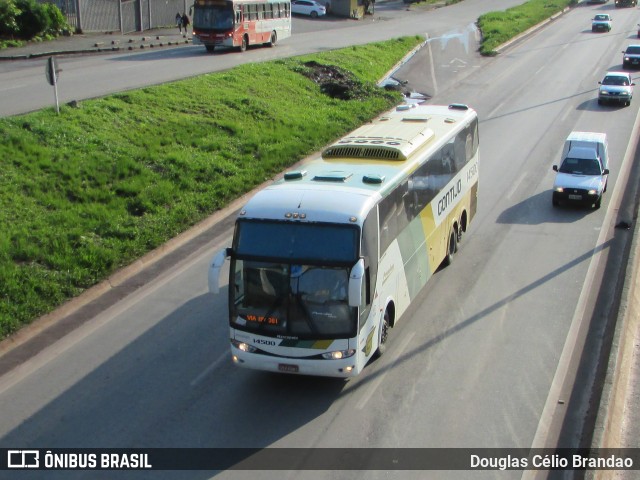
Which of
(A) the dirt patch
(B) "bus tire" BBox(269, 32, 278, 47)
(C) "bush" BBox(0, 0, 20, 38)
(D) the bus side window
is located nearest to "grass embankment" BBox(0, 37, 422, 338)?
(A) the dirt patch

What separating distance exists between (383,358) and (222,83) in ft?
69.4

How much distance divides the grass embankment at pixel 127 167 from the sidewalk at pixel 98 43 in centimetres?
1187

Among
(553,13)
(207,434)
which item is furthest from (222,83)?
(553,13)

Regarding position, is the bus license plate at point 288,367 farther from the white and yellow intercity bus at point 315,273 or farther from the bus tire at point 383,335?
the bus tire at point 383,335

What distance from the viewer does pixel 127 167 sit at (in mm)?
22094

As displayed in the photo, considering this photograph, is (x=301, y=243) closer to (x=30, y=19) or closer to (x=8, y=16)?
(x=8, y=16)

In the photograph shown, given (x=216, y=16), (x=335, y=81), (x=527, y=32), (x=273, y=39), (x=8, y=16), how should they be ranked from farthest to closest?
(x=527, y=32) → (x=273, y=39) → (x=216, y=16) → (x=8, y=16) → (x=335, y=81)

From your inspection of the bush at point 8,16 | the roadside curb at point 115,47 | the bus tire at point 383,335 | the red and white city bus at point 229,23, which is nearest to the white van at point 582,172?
the bus tire at point 383,335

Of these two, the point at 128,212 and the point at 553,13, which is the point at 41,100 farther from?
the point at 553,13

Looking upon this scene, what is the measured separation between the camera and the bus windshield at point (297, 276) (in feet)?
38.7

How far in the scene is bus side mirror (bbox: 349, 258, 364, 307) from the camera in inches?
445

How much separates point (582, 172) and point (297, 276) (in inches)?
560

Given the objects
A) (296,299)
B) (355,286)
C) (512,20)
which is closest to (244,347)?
(296,299)

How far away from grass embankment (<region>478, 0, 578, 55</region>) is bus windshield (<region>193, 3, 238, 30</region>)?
18567 millimetres
